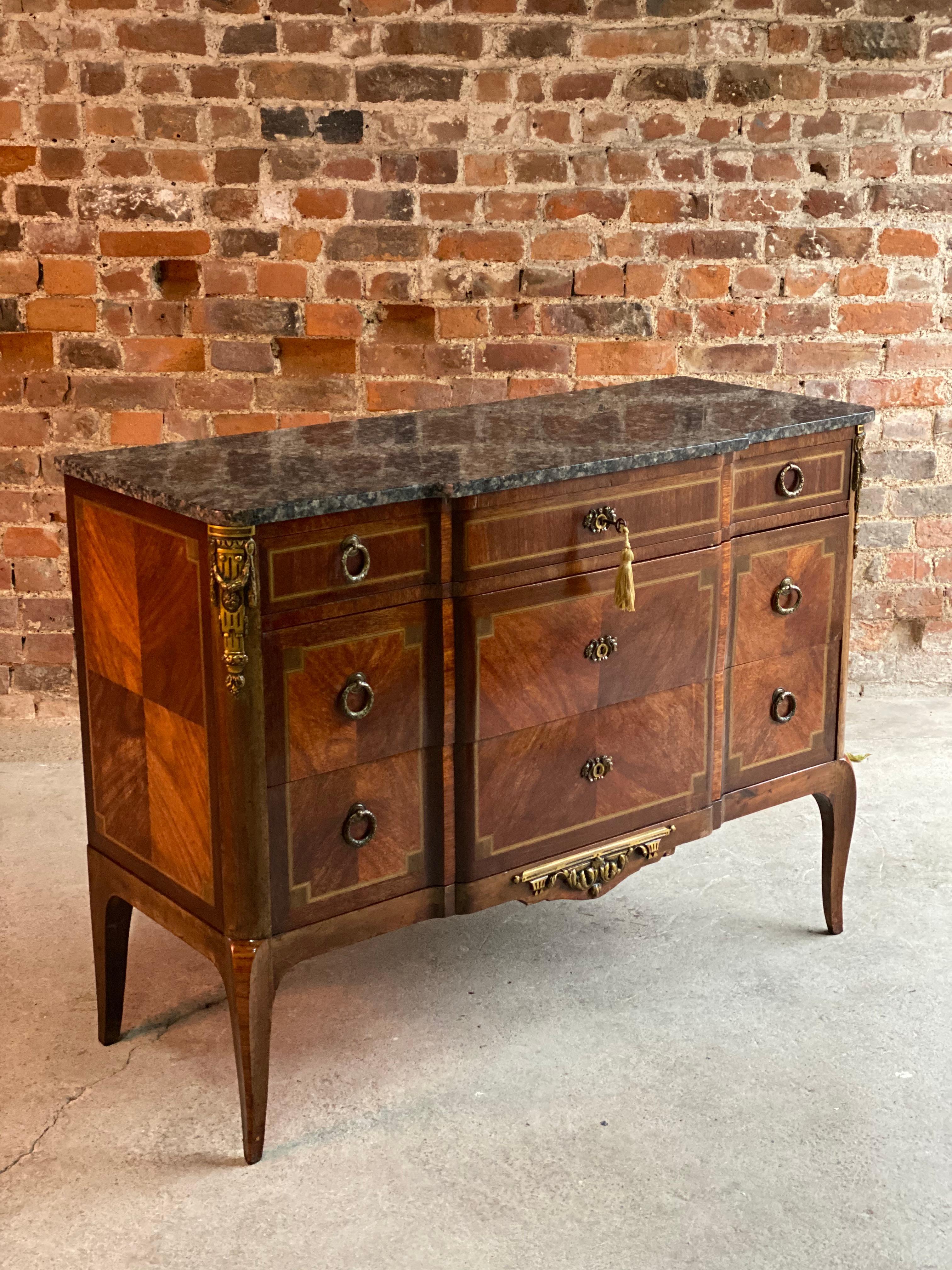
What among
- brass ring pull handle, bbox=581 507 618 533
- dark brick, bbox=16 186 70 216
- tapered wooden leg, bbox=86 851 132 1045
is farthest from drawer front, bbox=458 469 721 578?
dark brick, bbox=16 186 70 216

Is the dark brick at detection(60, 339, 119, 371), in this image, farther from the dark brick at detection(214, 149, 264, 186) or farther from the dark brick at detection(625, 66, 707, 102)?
the dark brick at detection(625, 66, 707, 102)

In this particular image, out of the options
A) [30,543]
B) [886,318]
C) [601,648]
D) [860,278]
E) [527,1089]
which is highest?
[860,278]

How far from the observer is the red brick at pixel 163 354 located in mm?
4223

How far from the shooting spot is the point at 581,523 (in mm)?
2758

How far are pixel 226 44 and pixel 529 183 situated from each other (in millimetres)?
842

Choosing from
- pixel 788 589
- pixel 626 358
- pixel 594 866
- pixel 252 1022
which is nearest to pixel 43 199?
pixel 626 358

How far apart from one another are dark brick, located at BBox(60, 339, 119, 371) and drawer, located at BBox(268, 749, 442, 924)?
1.99 m

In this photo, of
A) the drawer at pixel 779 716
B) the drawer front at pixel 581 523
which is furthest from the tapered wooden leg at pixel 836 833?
the drawer front at pixel 581 523

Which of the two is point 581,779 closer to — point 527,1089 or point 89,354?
point 527,1089

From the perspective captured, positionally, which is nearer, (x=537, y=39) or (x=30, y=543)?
(x=537, y=39)

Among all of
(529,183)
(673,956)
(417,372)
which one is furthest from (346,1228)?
(529,183)

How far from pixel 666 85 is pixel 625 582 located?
76.0 inches

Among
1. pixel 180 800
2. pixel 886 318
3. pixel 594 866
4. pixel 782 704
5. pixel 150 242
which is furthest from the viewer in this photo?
pixel 886 318

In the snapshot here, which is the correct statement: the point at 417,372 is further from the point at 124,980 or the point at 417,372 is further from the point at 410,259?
the point at 124,980
